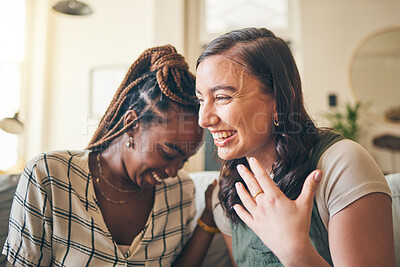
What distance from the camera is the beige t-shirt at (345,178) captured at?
0.75 metres

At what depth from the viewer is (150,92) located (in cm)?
117

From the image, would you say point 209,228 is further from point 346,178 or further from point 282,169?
point 346,178

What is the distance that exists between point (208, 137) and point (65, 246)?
28.9 inches

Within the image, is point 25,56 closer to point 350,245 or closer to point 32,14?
point 32,14

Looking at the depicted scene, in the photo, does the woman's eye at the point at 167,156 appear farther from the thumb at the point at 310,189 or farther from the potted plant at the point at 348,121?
the potted plant at the point at 348,121

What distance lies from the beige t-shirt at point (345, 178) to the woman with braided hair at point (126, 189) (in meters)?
0.49

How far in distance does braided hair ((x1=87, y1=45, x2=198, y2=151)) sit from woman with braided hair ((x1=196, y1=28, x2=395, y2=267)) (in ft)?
0.59

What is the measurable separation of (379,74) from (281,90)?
3.75 metres

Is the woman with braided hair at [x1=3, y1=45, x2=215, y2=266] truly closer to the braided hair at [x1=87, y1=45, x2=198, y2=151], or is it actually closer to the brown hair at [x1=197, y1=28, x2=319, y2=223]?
the braided hair at [x1=87, y1=45, x2=198, y2=151]

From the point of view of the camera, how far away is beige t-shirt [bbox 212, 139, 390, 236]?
752 millimetres

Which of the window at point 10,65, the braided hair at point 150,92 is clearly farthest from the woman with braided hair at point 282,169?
the window at point 10,65

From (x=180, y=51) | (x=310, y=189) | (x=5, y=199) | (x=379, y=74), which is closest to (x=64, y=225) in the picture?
(x=5, y=199)

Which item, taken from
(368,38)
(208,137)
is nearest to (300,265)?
(208,137)

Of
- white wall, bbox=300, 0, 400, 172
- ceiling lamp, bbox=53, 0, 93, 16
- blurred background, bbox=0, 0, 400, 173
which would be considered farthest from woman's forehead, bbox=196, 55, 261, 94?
white wall, bbox=300, 0, 400, 172
